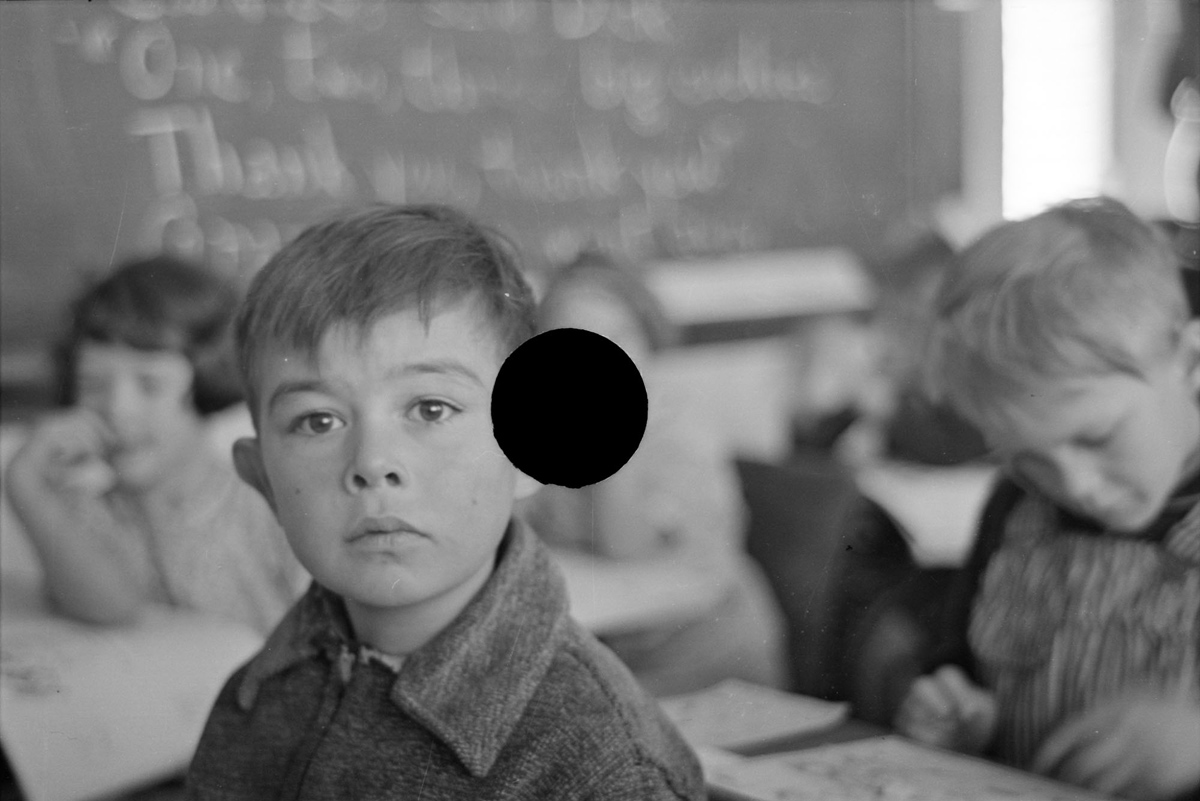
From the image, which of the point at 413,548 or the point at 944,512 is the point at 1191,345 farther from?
the point at 413,548

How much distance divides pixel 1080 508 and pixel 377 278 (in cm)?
41

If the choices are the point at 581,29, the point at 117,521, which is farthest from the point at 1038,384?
the point at 117,521

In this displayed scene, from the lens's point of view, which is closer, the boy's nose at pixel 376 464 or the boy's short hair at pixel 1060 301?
the boy's nose at pixel 376 464

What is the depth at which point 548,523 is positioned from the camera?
641 millimetres

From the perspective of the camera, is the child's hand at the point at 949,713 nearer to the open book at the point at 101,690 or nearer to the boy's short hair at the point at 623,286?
the boy's short hair at the point at 623,286

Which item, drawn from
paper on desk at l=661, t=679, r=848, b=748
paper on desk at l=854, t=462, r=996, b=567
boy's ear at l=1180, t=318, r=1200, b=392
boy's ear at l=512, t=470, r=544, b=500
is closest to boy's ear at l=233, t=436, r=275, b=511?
boy's ear at l=512, t=470, r=544, b=500

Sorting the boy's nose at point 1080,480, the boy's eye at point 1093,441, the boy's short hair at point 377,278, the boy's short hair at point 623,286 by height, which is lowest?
the boy's nose at point 1080,480

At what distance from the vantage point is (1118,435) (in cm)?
65

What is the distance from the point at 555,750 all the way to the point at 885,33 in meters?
0.42

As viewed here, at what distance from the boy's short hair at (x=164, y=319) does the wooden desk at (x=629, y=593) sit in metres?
0.20

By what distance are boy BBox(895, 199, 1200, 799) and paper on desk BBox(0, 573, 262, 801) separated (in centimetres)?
39

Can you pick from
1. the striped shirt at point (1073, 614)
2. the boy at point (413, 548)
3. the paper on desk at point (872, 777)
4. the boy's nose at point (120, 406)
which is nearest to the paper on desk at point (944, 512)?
the striped shirt at point (1073, 614)

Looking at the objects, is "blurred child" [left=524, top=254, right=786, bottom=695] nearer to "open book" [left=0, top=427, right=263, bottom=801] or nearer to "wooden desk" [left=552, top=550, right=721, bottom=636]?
"wooden desk" [left=552, top=550, right=721, bottom=636]

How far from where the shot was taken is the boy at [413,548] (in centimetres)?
52
